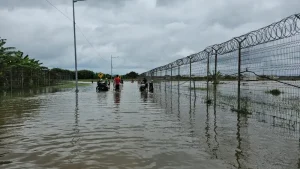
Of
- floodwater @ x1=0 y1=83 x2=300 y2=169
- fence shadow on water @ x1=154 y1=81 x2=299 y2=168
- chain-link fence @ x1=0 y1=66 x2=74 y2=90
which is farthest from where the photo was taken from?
chain-link fence @ x1=0 y1=66 x2=74 y2=90

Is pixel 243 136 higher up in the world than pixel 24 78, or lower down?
lower down

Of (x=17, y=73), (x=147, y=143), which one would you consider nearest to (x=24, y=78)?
(x=17, y=73)

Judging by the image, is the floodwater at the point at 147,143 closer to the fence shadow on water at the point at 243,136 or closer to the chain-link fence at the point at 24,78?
the fence shadow on water at the point at 243,136

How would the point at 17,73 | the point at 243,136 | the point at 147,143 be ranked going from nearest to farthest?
the point at 147,143, the point at 243,136, the point at 17,73

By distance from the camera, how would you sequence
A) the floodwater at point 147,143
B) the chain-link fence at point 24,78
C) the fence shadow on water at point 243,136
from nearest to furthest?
the floodwater at point 147,143
the fence shadow on water at point 243,136
the chain-link fence at point 24,78

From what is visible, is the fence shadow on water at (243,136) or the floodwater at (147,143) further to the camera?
the fence shadow on water at (243,136)

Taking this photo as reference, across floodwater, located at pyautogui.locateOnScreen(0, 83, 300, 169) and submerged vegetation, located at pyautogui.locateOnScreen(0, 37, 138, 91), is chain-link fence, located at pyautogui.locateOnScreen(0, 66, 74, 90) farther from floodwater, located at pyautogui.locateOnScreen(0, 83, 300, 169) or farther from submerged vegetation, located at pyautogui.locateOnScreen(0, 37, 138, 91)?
floodwater, located at pyautogui.locateOnScreen(0, 83, 300, 169)

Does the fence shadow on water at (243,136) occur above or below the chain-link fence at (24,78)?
below

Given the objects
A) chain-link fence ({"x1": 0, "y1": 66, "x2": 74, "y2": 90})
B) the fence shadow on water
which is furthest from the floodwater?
chain-link fence ({"x1": 0, "y1": 66, "x2": 74, "y2": 90})

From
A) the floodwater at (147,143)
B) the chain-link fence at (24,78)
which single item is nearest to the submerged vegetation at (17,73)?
the chain-link fence at (24,78)

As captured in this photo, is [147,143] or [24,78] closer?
[147,143]

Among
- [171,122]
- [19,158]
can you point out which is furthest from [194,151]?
[171,122]

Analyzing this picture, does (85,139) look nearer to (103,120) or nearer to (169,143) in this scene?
(169,143)

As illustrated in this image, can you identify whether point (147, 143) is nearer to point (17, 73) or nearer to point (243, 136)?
point (243, 136)
